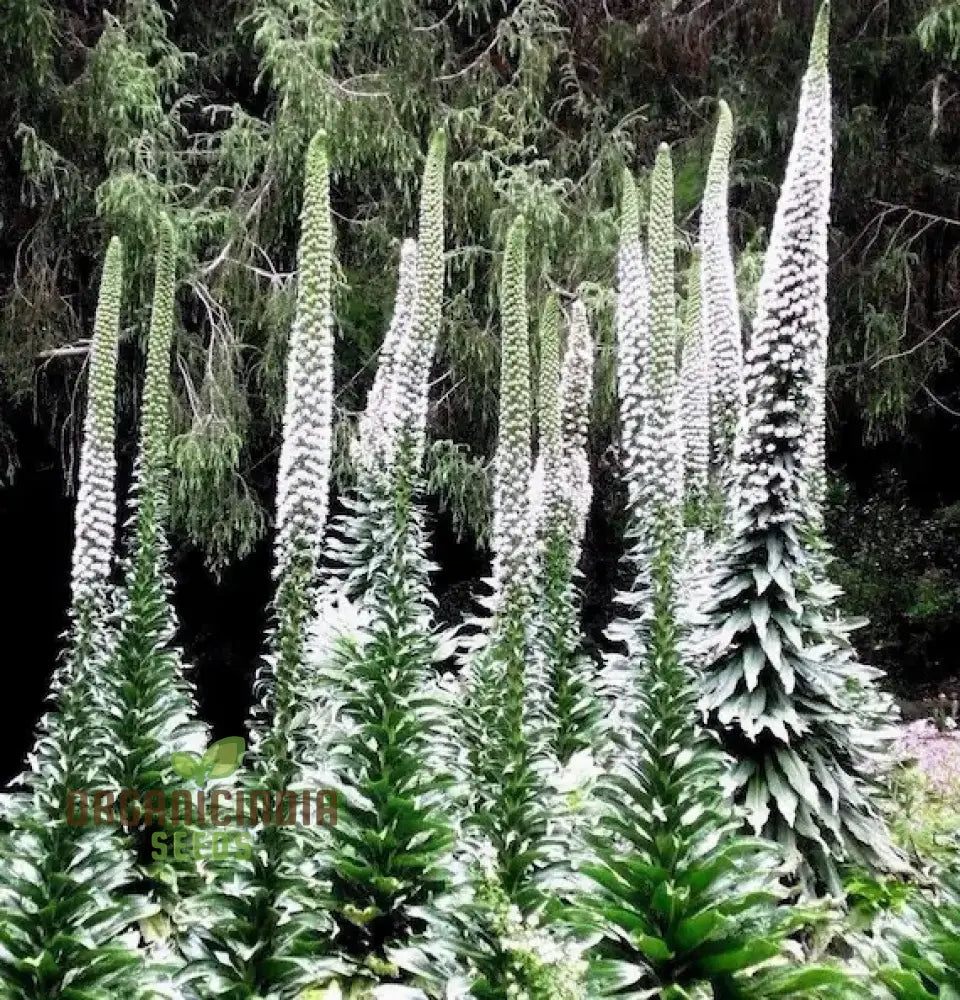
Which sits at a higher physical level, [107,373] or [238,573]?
[107,373]

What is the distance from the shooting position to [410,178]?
10828 millimetres

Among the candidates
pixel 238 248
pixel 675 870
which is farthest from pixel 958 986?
pixel 238 248

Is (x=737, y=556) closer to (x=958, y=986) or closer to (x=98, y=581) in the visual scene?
(x=958, y=986)

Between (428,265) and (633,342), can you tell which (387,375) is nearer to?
(633,342)

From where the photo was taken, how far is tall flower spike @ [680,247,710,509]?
22.9ft

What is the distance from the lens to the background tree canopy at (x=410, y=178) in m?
9.72

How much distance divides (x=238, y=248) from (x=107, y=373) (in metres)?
5.74

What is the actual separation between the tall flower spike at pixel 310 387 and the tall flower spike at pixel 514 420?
74 centimetres

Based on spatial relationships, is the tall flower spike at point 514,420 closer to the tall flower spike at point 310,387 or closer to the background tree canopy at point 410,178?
the tall flower spike at point 310,387

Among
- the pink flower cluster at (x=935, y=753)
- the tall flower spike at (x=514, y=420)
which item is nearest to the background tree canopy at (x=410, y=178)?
the pink flower cluster at (x=935, y=753)

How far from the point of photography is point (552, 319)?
19.7 ft
